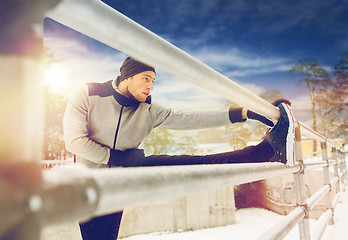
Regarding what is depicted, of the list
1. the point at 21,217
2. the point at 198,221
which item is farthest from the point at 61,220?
the point at 198,221

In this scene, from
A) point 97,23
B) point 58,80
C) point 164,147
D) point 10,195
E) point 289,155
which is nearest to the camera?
point 10,195

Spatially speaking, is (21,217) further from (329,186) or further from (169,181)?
(329,186)

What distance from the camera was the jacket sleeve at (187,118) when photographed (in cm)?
199

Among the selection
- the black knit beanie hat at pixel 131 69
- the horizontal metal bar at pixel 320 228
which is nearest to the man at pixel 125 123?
the black knit beanie hat at pixel 131 69

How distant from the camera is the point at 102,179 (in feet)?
1.16

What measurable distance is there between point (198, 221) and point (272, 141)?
14.8 m

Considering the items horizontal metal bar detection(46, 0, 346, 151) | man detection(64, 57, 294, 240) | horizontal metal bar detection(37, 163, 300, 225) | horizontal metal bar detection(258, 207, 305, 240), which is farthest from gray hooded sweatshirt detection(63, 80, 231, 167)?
horizontal metal bar detection(37, 163, 300, 225)

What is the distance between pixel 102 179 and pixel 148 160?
156 cm

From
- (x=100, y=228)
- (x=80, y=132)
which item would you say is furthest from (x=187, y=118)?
(x=100, y=228)

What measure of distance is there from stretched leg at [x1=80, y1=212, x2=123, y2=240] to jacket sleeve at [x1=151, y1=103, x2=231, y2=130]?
849mm

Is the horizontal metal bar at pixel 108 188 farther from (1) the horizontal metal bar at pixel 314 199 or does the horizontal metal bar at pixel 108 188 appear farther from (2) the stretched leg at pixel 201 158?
(1) the horizontal metal bar at pixel 314 199

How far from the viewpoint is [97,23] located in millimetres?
442

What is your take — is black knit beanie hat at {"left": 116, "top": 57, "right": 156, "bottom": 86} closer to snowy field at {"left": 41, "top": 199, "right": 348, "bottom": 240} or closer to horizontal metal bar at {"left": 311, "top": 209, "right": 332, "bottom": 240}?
snowy field at {"left": 41, "top": 199, "right": 348, "bottom": 240}

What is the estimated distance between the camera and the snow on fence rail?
28cm
